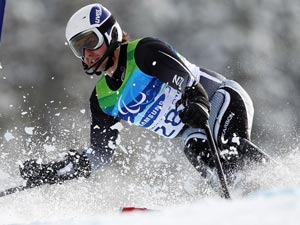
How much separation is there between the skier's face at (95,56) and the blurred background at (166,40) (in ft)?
30.9

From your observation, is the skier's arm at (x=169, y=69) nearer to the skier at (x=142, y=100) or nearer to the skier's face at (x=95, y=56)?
the skier at (x=142, y=100)

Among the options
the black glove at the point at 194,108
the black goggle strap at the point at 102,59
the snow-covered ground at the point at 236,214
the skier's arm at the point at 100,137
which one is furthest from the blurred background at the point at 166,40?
the snow-covered ground at the point at 236,214

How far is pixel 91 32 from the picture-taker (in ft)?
15.9

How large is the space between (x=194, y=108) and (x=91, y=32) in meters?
0.99

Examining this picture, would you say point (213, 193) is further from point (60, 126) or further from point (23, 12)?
point (23, 12)

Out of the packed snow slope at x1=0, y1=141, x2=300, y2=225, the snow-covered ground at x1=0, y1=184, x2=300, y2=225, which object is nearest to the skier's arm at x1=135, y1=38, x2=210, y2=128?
the packed snow slope at x1=0, y1=141, x2=300, y2=225

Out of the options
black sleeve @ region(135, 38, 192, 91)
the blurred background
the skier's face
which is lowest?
black sleeve @ region(135, 38, 192, 91)

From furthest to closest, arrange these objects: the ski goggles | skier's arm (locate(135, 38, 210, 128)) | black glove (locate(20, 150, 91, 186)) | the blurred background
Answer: the blurred background, the ski goggles, black glove (locate(20, 150, 91, 186)), skier's arm (locate(135, 38, 210, 128))

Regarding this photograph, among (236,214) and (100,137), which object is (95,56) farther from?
(236,214)

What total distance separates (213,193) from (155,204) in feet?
3.12

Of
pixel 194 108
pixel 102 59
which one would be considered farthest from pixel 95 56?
pixel 194 108

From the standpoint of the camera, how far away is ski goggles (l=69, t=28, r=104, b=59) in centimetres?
477

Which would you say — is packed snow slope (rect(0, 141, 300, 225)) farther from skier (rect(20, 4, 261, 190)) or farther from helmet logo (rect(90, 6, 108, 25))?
helmet logo (rect(90, 6, 108, 25))

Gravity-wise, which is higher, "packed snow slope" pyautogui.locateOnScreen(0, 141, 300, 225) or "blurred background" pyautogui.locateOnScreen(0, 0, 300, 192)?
"blurred background" pyautogui.locateOnScreen(0, 0, 300, 192)
